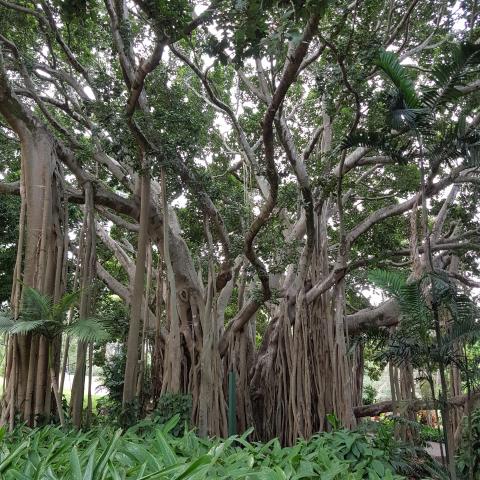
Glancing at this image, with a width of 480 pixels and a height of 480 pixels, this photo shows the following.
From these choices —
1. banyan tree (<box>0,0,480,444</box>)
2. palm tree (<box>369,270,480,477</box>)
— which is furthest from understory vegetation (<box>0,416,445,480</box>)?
banyan tree (<box>0,0,480,444</box>)

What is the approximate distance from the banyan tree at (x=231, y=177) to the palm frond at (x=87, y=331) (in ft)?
1.27

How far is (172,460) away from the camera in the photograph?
6.61 feet

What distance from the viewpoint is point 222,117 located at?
7.14 meters

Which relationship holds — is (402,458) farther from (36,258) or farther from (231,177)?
(231,177)

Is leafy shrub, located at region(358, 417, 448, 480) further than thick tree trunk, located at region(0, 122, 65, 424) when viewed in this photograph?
No

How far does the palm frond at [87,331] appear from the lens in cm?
329

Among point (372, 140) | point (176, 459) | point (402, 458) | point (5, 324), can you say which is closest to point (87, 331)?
point (5, 324)

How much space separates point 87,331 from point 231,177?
14.9ft

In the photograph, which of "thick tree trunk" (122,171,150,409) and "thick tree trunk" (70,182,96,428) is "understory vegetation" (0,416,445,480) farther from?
"thick tree trunk" (122,171,150,409)

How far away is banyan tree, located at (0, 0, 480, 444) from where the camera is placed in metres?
3.80

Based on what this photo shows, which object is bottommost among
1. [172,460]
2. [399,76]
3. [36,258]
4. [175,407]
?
[172,460]

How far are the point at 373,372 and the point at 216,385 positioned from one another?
735 cm

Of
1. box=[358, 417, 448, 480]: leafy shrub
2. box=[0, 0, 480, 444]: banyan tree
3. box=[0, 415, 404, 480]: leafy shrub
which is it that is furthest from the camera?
box=[0, 0, 480, 444]: banyan tree

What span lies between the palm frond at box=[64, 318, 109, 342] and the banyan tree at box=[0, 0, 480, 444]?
15.3 inches
